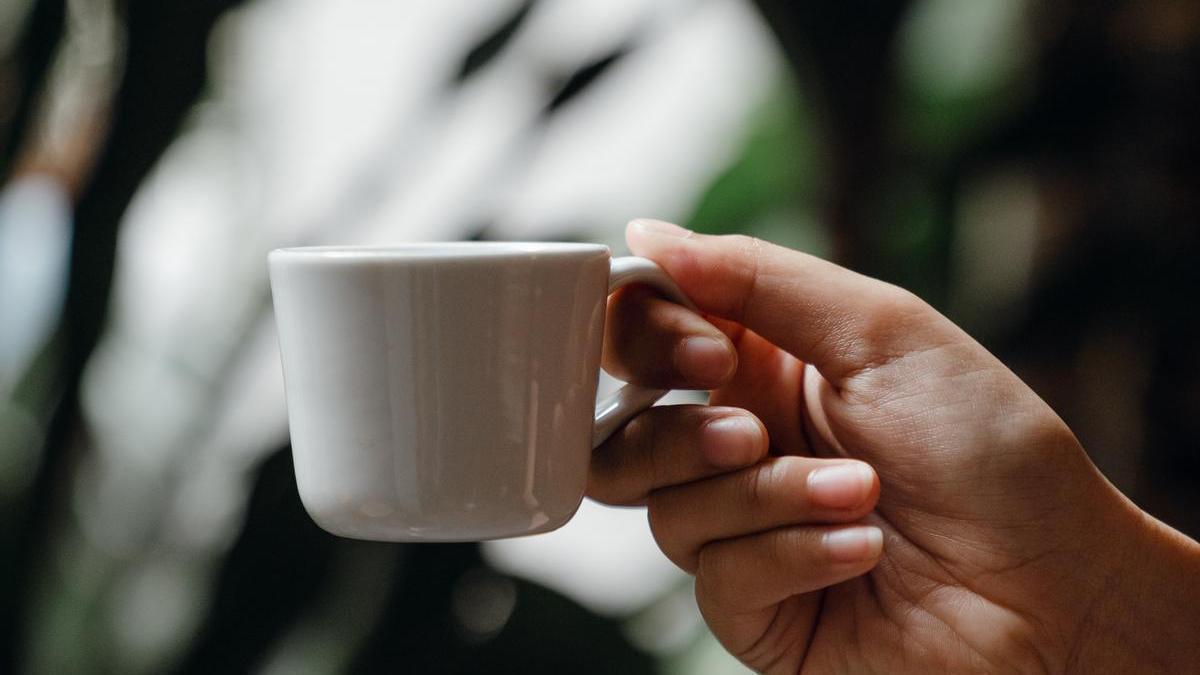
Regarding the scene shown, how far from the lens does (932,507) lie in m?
0.75

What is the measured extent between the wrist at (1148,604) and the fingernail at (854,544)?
19 cm

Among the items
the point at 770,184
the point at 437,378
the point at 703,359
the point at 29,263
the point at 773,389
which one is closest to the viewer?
the point at 437,378

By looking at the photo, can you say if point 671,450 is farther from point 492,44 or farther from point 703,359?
point 492,44

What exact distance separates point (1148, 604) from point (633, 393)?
15.3 inches

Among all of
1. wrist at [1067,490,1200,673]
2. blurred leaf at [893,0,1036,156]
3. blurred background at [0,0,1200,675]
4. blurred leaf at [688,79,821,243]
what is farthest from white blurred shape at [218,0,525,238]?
wrist at [1067,490,1200,673]

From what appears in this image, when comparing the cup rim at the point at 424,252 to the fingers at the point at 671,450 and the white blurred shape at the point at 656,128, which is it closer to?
the fingers at the point at 671,450

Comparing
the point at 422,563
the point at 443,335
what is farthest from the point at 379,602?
the point at 443,335

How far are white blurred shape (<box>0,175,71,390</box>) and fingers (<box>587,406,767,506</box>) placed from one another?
0.78m

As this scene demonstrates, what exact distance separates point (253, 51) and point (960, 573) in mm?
982

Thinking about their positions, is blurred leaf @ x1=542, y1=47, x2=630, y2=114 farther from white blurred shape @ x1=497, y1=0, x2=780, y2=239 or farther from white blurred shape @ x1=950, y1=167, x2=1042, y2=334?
white blurred shape @ x1=950, y1=167, x2=1042, y2=334

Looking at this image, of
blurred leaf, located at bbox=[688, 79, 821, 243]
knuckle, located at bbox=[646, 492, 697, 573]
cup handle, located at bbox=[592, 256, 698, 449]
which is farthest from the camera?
blurred leaf, located at bbox=[688, 79, 821, 243]

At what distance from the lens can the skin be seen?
684mm

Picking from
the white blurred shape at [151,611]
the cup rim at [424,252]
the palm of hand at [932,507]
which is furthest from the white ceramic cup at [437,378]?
the white blurred shape at [151,611]

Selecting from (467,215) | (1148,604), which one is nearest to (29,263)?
(467,215)
